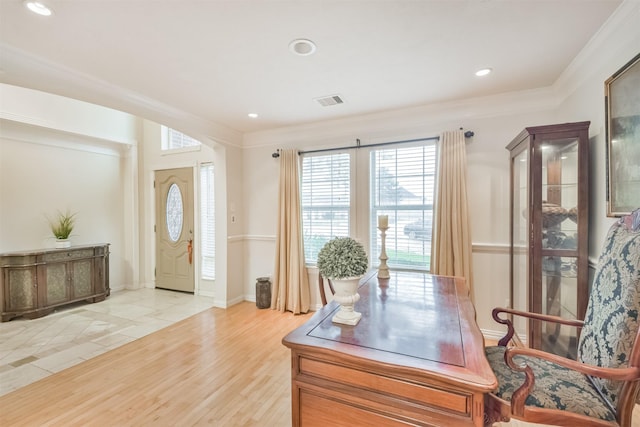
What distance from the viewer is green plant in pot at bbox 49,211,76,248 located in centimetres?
416

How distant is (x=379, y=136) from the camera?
3.59 metres

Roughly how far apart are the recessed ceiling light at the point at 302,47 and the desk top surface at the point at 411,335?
5.92ft

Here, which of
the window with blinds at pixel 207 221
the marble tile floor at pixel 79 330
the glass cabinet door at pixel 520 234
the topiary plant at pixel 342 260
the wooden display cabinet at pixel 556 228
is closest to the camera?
the topiary plant at pixel 342 260

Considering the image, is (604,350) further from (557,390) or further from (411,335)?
(411,335)

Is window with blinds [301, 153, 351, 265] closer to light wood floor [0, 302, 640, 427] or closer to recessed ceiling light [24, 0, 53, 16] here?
light wood floor [0, 302, 640, 427]

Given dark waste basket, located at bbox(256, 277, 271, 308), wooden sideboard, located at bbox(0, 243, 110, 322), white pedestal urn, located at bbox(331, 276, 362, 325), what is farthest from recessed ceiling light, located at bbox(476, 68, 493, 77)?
wooden sideboard, located at bbox(0, 243, 110, 322)

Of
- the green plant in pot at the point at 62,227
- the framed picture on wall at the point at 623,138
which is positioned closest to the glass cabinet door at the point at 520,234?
the framed picture on wall at the point at 623,138

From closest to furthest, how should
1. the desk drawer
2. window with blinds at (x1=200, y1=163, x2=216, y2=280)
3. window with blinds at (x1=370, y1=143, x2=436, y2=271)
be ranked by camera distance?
1. the desk drawer
2. window with blinds at (x1=370, y1=143, x2=436, y2=271)
3. window with blinds at (x1=200, y1=163, x2=216, y2=280)

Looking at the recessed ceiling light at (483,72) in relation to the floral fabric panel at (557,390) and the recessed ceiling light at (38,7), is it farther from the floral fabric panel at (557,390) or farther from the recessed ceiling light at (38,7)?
the recessed ceiling light at (38,7)

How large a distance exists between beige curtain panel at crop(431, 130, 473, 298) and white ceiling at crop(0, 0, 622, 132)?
0.57m

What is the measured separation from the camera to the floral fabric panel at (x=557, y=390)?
1.19m

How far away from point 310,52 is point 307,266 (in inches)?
108

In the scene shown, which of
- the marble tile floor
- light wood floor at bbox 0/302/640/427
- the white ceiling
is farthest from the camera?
the marble tile floor

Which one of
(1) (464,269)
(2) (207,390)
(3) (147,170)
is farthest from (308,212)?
(3) (147,170)
